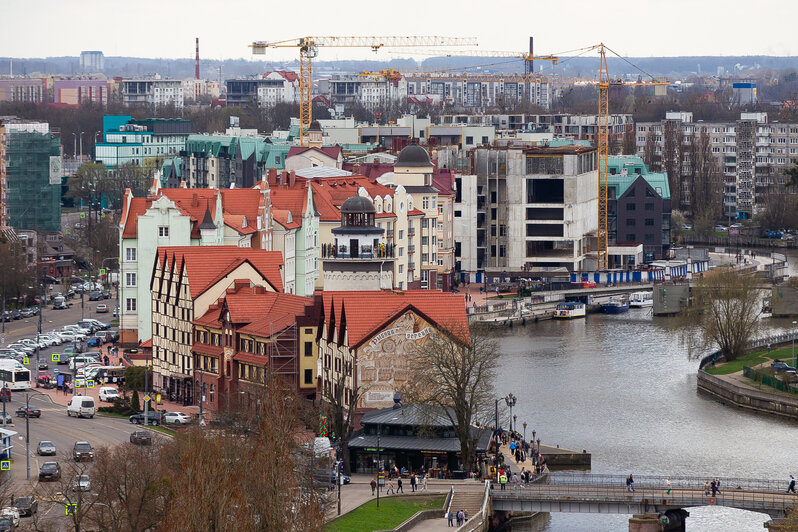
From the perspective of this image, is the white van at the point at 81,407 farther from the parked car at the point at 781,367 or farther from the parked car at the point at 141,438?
the parked car at the point at 781,367

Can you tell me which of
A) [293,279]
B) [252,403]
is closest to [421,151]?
[293,279]

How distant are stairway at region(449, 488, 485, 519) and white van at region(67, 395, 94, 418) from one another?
2033cm

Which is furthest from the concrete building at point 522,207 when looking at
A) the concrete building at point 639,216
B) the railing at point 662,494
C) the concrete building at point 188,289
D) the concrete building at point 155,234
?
the railing at point 662,494

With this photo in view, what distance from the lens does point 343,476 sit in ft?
219

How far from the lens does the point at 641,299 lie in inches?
5133

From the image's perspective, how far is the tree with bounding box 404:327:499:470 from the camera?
68.9 meters

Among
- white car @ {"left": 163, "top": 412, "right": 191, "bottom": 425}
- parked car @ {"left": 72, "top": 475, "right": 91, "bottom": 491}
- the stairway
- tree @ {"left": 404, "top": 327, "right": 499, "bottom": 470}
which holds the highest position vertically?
tree @ {"left": 404, "top": 327, "right": 499, "bottom": 470}

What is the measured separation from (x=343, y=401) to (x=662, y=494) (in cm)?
1575

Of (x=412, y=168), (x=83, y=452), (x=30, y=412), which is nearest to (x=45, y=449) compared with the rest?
(x=83, y=452)

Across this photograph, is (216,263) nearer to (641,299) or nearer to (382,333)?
(382,333)

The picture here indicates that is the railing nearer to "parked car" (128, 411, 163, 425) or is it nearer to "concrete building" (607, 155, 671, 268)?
"parked car" (128, 411, 163, 425)

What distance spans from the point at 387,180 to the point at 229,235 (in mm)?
31388

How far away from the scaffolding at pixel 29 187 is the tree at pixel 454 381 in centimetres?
8096

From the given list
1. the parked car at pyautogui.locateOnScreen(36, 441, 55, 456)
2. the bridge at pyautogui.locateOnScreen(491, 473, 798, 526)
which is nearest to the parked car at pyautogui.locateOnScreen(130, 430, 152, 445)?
the parked car at pyautogui.locateOnScreen(36, 441, 55, 456)
